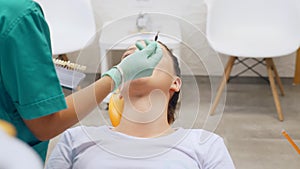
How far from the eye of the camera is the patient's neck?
4.74 ft

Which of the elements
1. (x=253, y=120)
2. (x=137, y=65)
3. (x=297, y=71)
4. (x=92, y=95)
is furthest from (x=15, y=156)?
(x=297, y=71)

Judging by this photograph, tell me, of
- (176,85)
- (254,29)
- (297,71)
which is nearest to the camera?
(176,85)

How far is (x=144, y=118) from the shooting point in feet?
4.76

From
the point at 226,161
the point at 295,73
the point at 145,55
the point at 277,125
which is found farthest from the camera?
the point at 295,73

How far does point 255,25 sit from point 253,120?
2.36 feet

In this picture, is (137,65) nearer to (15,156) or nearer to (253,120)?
(15,156)

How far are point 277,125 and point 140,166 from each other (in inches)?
65.5

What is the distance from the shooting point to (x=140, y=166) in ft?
4.46

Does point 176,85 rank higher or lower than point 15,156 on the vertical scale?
lower

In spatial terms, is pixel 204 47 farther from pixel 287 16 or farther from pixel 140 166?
pixel 287 16

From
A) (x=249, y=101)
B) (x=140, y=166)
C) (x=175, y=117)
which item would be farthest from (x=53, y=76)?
(x=249, y=101)

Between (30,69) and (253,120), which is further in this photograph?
(253,120)

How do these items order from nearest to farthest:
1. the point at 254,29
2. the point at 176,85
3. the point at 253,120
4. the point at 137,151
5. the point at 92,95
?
the point at 92,95 → the point at 137,151 → the point at 176,85 → the point at 253,120 → the point at 254,29

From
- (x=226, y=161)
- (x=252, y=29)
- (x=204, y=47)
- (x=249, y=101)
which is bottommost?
(x=249, y=101)
